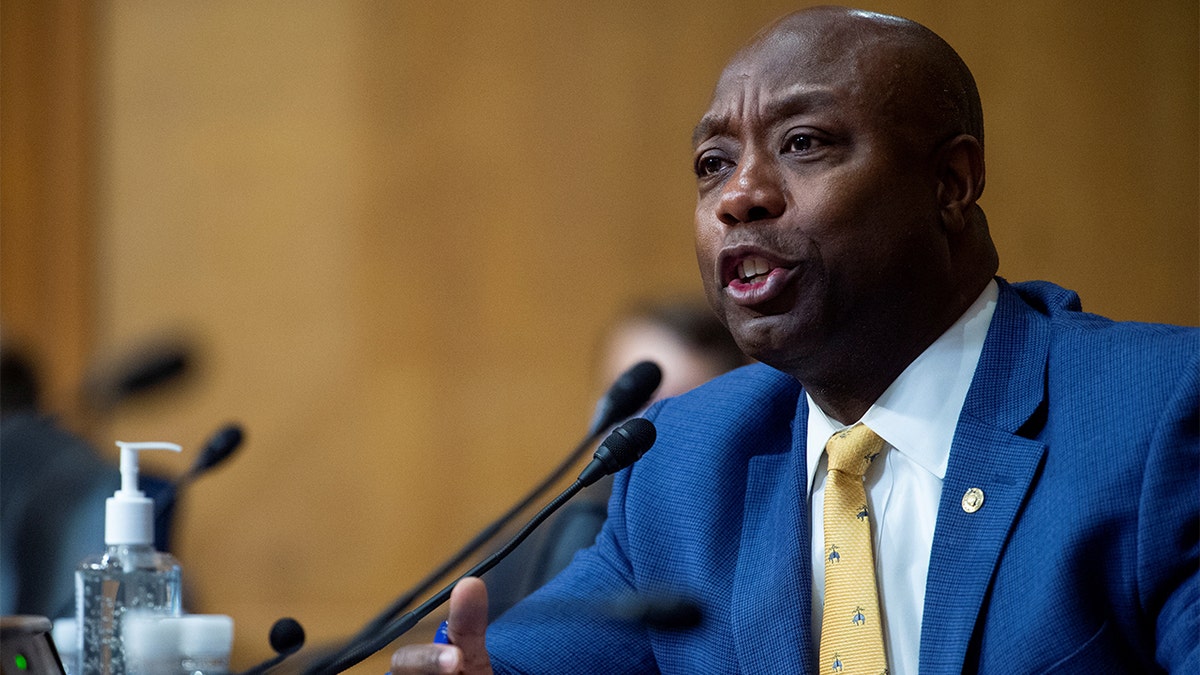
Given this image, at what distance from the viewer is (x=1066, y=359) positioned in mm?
1337

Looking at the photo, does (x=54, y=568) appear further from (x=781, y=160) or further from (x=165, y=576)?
(x=781, y=160)

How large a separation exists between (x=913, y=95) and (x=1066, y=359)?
1.08 feet

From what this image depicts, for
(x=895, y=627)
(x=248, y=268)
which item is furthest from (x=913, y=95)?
(x=248, y=268)

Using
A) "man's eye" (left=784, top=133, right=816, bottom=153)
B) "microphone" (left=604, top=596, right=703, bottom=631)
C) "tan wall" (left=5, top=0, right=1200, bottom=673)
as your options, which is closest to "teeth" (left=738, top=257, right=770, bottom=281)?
"man's eye" (left=784, top=133, right=816, bottom=153)

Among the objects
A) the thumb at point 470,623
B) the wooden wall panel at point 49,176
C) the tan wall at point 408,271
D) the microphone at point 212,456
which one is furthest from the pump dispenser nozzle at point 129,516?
the wooden wall panel at point 49,176

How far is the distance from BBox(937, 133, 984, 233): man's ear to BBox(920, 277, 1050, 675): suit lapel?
0.13 m

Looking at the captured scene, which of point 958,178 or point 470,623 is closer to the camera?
point 470,623

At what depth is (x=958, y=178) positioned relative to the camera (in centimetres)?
144

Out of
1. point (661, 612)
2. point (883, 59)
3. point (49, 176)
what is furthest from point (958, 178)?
point (49, 176)

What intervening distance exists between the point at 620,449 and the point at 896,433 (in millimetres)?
313

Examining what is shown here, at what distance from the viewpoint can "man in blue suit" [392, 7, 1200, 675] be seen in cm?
119

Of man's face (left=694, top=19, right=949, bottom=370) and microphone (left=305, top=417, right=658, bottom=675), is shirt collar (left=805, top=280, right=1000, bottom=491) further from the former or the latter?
microphone (left=305, top=417, right=658, bottom=675)

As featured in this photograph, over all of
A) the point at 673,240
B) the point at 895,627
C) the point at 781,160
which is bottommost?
the point at 673,240

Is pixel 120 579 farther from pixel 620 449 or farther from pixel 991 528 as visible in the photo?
pixel 991 528
